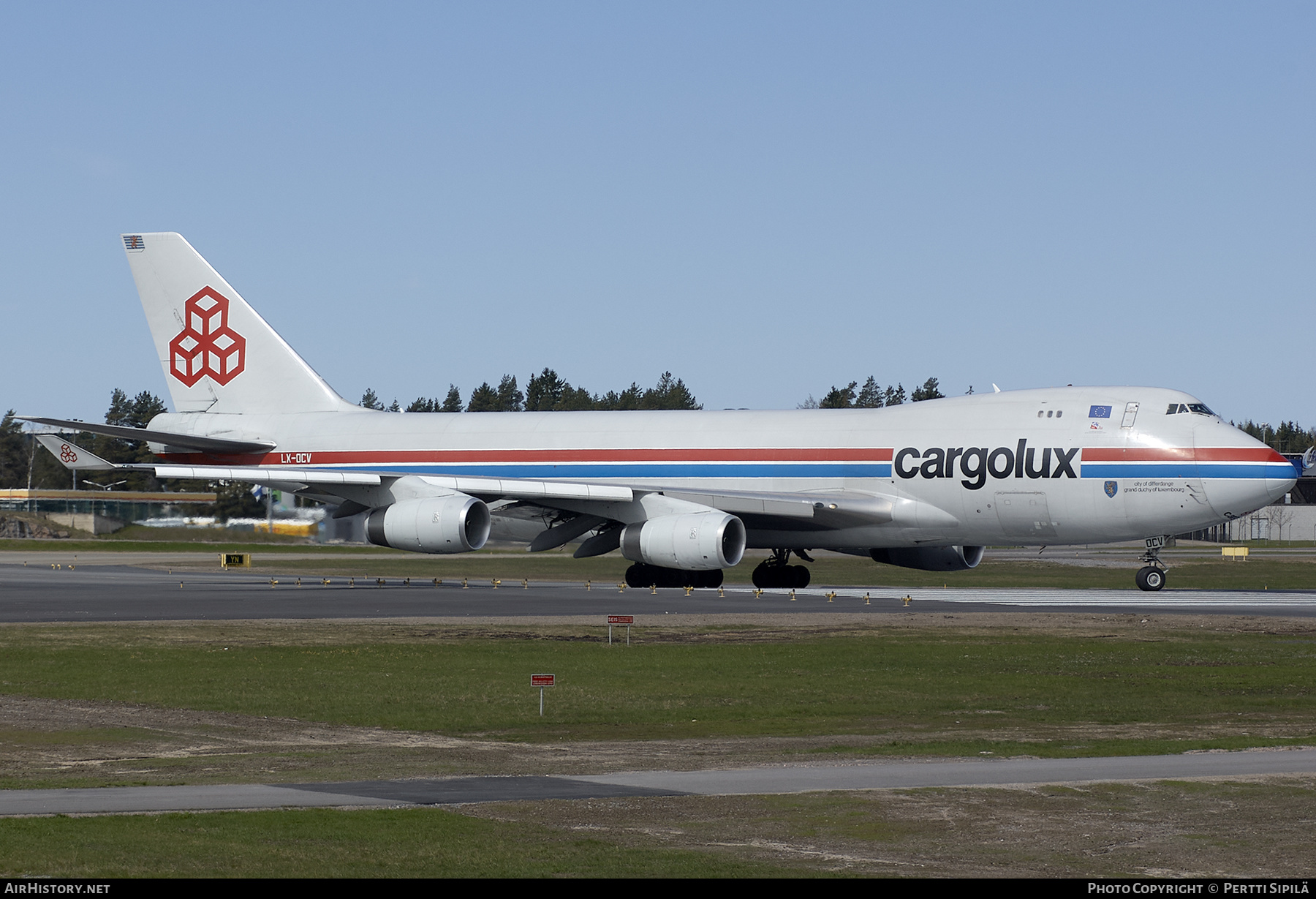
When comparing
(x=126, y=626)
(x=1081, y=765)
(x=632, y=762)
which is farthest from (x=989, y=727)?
(x=126, y=626)

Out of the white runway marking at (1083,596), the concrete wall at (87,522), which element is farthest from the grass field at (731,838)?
the concrete wall at (87,522)

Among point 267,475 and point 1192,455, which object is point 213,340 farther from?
point 1192,455

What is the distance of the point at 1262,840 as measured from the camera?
11.0 m

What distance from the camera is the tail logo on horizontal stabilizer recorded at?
52500 mm

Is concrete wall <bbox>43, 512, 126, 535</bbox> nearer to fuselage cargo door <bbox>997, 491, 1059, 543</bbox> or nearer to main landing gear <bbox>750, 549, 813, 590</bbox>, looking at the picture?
main landing gear <bbox>750, 549, 813, 590</bbox>

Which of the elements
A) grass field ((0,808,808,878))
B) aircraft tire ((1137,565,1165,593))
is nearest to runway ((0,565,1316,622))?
aircraft tire ((1137,565,1165,593))

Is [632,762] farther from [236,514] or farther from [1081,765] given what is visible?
[236,514]

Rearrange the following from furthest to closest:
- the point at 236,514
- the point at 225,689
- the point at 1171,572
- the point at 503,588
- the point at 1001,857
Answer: the point at 236,514, the point at 1171,572, the point at 503,588, the point at 225,689, the point at 1001,857

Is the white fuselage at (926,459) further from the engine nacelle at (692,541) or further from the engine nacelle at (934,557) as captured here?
the engine nacelle at (934,557)

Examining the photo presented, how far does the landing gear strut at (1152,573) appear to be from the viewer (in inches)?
1635

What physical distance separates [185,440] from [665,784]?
1525 inches

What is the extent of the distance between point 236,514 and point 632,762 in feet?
203

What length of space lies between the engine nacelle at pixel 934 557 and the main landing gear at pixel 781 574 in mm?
2139

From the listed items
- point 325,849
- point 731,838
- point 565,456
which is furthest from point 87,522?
point 731,838
